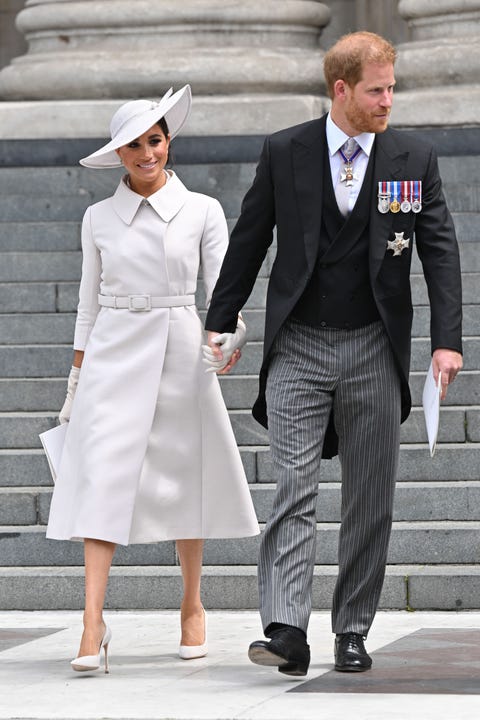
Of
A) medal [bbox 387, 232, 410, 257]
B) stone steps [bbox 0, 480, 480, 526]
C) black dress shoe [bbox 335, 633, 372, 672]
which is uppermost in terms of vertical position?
medal [bbox 387, 232, 410, 257]

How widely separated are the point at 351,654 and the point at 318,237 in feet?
4.27

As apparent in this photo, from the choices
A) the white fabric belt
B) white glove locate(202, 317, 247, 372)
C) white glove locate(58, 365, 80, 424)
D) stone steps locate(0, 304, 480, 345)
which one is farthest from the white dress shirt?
stone steps locate(0, 304, 480, 345)

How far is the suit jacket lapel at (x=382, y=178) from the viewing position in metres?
5.81

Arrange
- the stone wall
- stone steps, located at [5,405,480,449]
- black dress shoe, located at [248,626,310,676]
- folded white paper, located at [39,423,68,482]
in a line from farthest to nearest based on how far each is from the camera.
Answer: the stone wall
stone steps, located at [5,405,480,449]
folded white paper, located at [39,423,68,482]
black dress shoe, located at [248,626,310,676]

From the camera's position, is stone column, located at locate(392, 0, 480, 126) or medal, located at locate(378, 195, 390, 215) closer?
medal, located at locate(378, 195, 390, 215)

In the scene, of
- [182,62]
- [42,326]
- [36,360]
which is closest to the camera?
[36,360]

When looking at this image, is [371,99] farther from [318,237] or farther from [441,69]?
[441,69]

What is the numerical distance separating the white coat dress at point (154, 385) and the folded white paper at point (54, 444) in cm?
5

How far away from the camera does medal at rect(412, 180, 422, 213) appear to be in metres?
5.87

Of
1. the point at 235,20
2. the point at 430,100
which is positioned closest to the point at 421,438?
the point at 430,100

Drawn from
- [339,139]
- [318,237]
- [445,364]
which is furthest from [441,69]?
[445,364]

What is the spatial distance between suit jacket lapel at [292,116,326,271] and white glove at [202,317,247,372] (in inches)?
16.3

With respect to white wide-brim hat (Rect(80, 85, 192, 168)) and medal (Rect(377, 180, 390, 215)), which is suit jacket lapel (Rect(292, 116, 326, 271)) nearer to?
medal (Rect(377, 180, 390, 215))

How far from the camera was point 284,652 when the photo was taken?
18.3ft
